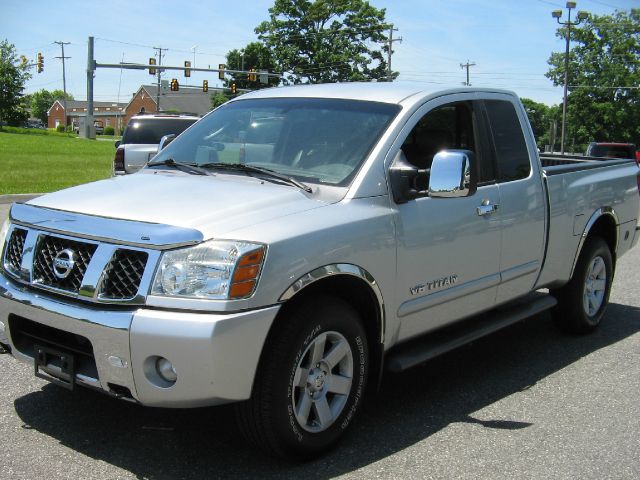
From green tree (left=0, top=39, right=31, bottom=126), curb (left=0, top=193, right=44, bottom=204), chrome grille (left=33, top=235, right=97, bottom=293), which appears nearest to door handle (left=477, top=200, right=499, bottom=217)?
chrome grille (left=33, top=235, right=97, bottom=293)

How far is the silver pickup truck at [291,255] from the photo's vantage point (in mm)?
3240

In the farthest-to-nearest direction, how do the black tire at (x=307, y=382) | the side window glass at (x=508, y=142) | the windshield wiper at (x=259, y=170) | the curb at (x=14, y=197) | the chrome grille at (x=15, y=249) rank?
the curb at (x=14, y=197)
the side window glass at (x=508, y=142)
the windshield wiper at (x=259, y=170)
the chrome grille at (x=15, y=249)
the black tire at (x=307, y=382)

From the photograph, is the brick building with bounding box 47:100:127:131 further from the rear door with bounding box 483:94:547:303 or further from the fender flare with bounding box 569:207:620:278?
the rear door with bounding box 483:94:547:303

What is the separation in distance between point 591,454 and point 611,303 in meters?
3.88

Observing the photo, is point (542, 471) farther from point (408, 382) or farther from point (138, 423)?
point (138, 423)

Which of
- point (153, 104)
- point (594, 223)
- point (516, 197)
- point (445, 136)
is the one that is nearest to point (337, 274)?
point (445, 136)

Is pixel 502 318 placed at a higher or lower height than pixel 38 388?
higher

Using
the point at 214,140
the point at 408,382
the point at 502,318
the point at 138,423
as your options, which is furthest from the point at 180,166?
the point at 502,318

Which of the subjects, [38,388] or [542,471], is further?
[38,388]

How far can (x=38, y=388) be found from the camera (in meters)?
4.55

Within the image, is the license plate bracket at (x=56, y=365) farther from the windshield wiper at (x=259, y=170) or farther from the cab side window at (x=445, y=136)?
the cab side window at (x=445, y=136)

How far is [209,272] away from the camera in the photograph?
128 inches

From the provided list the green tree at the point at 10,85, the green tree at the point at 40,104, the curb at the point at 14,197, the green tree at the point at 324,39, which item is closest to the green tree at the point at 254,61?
the green tree at the point at 324,39

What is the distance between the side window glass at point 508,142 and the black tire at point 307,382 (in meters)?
1.81
